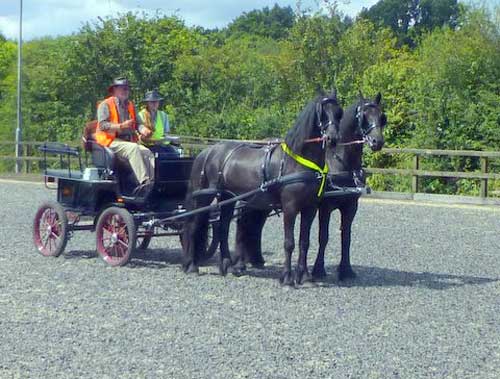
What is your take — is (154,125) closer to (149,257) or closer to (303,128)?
(149,257)

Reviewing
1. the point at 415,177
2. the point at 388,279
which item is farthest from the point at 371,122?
the point at 415,177

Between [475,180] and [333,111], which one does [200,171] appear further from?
[475,180]

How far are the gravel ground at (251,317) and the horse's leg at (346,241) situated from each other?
0.17 meters

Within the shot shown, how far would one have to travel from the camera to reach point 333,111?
991 centimetres

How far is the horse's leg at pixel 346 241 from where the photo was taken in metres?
10.5

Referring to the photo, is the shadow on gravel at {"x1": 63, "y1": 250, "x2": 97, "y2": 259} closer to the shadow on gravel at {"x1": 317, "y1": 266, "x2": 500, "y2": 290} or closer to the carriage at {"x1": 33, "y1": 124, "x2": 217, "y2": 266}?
the carriage at {"x1": 33, "y1": 124, "x2": 217, "y2": 266}

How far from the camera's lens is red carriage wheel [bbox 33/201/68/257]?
11930 mm

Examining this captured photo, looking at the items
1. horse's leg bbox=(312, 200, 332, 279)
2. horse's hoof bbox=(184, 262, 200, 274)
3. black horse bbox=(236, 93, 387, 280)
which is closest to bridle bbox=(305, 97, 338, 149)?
black horse bbox=(236, 93, 387, 280)

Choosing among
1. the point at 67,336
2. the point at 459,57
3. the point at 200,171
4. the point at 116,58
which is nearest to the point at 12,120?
the point at 116,58

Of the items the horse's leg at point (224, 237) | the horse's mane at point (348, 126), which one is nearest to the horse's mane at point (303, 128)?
the horse's mane at point (348, 126)

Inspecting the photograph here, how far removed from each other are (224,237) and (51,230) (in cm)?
248

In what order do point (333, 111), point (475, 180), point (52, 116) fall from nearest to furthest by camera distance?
1. point (333, 111)
2. point (475, 180)
3. point (52, 116)

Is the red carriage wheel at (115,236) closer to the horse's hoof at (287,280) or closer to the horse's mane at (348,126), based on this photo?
the horse's hoof at (287,280)

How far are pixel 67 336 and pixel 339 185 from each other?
3.90 metres
